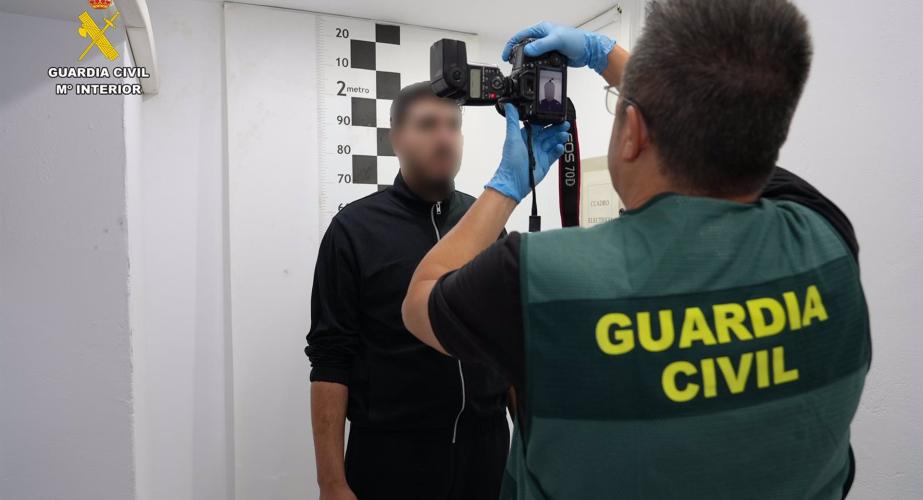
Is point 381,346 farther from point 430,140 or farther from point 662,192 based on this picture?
point 662,192

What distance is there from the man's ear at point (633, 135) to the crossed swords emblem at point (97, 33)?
91 centimetres

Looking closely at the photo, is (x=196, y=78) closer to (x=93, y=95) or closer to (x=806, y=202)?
(x=93, y=95)

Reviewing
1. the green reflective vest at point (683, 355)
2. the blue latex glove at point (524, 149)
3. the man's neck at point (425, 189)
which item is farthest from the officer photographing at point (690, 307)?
the man's neck at point (425, 189)

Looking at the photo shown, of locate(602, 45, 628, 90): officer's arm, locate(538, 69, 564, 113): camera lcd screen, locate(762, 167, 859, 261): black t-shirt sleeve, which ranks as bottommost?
locate(762, 167, 859, 261): black t-shirt sleeve

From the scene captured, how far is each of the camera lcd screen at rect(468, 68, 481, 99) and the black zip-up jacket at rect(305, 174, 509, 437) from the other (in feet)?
1.78

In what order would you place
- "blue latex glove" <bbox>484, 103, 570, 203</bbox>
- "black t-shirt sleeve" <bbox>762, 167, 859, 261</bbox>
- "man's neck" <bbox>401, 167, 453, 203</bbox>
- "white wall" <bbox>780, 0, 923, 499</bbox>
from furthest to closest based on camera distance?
"man's neck" <bbox>401, 167, 453, 203</bbox>
"white wall" <bbox>780, 0, 923, 499</bbox>
"blue latex glove" <bbox>484, 103, 570, 203</bbox>
"black t-shirt sleeve" <bbox>762, 167, 859, 261</bbox>

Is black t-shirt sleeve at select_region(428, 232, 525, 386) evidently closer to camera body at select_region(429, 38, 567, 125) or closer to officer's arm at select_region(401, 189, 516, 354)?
officer's arm at select_region(401, 189, 516, 354)

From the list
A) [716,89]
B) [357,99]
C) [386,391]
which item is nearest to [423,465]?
[386,391]

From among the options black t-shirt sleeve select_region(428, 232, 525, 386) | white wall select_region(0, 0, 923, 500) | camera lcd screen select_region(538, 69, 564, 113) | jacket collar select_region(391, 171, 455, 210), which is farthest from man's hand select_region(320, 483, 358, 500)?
camera lcd screen select_region(538, 69, 564, 113)

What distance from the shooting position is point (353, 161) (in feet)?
6.03

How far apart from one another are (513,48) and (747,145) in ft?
1.44

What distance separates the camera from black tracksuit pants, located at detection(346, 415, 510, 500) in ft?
3.95

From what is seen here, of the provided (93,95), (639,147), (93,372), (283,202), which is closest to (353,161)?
(283,202)

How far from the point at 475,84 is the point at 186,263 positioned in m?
1.24
